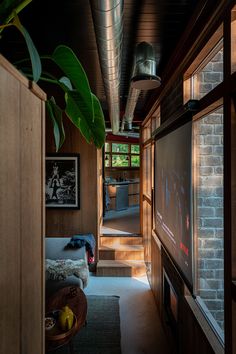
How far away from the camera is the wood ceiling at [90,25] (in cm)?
197

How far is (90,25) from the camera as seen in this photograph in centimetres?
228

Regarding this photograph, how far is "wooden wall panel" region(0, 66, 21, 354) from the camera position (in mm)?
802

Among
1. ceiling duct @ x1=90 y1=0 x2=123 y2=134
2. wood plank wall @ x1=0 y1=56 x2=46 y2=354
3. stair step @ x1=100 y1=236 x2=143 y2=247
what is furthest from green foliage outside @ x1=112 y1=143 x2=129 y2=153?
wood plank wall @ x1=0 y1=56 x2=46 y2=354

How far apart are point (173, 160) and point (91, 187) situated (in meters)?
2.89

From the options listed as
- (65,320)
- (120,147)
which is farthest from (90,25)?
(120,147)

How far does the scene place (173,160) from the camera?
8.38ft

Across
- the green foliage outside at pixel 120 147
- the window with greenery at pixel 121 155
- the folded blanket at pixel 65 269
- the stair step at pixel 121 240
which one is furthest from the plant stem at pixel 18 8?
the green foliage outside at pixel 120 147

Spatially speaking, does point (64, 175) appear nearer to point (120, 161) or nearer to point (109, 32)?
point (109, 32)

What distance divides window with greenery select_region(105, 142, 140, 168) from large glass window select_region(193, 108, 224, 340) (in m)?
8.45

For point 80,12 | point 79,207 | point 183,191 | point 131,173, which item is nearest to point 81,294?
point 183,191

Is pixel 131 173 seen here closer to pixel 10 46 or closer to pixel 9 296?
pixel 10 46

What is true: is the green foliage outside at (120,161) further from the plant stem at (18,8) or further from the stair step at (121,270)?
the plant stem at (18,8)

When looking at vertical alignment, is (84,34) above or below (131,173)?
above

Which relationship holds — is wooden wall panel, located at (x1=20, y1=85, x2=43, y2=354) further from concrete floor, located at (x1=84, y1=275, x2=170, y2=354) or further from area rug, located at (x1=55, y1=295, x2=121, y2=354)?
concrete floor, located at (x1=84, y1=275, x2=170, y2=354)
